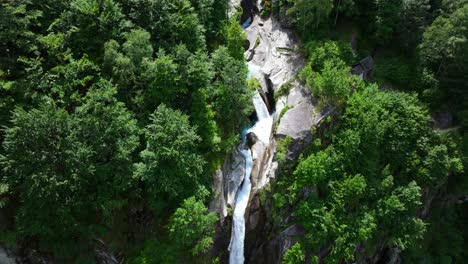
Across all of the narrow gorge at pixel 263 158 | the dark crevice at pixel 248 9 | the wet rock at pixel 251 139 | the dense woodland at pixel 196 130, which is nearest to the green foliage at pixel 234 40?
the dense woodland at pixel 196 130

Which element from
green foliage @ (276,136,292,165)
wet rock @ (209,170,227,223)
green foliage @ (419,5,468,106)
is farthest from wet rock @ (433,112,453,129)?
wet rock @ (209,170,227,223)

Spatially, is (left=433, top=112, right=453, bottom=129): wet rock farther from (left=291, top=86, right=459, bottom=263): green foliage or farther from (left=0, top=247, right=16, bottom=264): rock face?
(left=0, top=247, right=16, bottom=264): rock face

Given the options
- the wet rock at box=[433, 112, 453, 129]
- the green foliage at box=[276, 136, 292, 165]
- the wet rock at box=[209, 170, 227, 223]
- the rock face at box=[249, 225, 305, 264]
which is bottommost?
the rock face at box=[249, 225, 305, 264]

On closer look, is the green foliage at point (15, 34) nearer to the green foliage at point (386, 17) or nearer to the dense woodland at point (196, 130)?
the dense woodland at point (196, 130)

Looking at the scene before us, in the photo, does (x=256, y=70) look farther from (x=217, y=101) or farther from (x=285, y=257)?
(x=285, y=257)

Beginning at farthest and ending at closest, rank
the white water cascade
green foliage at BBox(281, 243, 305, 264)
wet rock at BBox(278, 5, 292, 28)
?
1. wet rock at BBox(278, 5, 292, 28)
2. the white water cascade
3. green foliage at BBox(281, 243, 305, 264)

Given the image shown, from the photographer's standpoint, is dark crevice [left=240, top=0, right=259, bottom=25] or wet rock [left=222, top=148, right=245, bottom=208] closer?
wet rock [left=222, top=148, right=245, bottom=208]

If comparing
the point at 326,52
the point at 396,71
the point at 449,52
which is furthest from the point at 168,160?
the point at 449,52

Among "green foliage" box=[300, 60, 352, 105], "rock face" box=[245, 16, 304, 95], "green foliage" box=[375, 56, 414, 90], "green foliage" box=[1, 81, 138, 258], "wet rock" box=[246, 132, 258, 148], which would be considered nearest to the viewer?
"green foliage" box=[1, 81, 138, 258]
